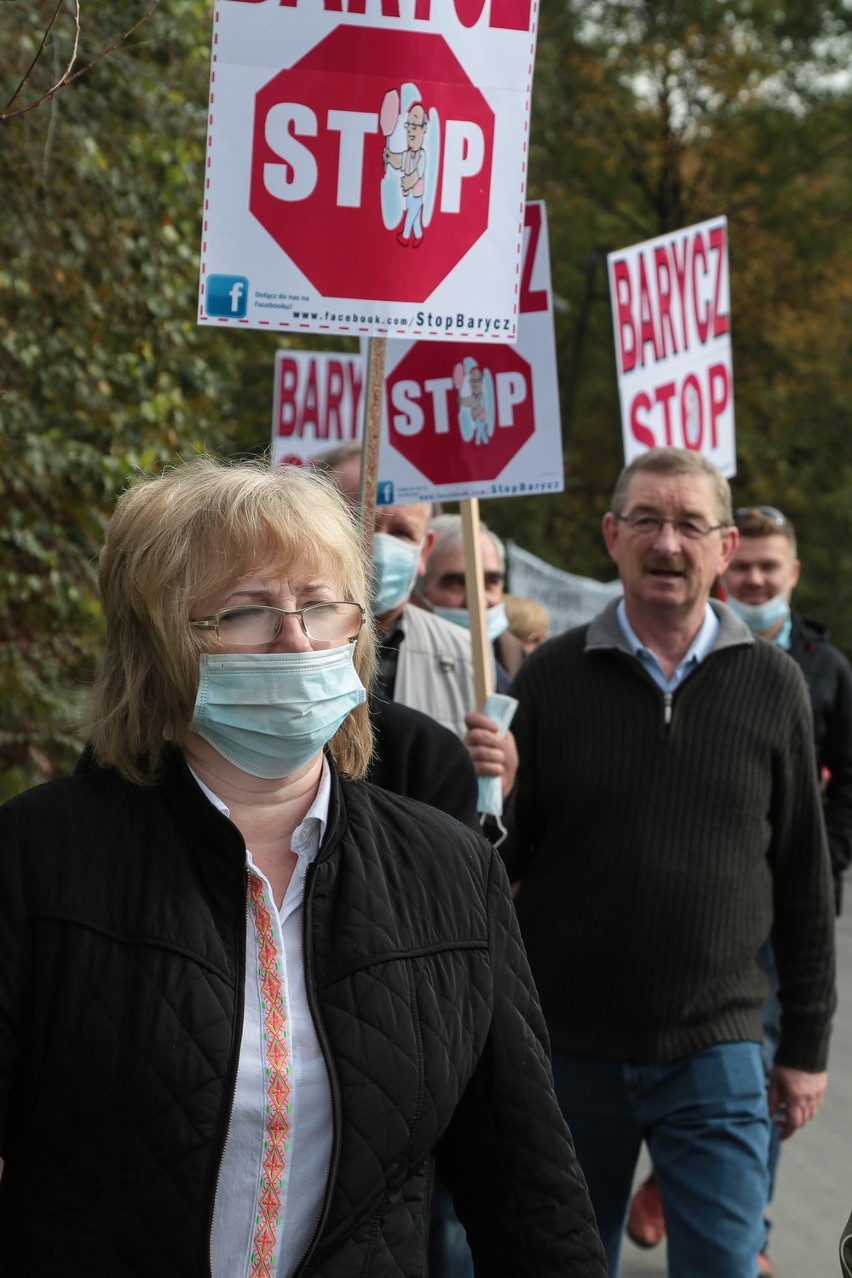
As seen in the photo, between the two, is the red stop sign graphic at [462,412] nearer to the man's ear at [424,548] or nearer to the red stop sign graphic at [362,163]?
the man's ear at [424,548]

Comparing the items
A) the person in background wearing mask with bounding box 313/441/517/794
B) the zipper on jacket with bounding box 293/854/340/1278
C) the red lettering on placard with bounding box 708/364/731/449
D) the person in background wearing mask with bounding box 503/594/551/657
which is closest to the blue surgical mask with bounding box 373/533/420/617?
the person in background wearing mask with bounding box 313/441/517/794

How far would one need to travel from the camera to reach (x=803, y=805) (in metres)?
4.35

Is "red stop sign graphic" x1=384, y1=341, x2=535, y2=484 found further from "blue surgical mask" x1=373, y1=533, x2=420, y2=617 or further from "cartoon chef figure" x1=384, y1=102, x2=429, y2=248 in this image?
"cartoon chef figure" x1=384, y1=102, x2=429, y2=248

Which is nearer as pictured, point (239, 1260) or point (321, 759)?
point (239, 1260)

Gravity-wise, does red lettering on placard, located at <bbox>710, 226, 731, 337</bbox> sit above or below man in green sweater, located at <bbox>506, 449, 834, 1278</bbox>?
above

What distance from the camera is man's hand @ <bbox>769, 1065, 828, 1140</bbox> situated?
14.5 feet

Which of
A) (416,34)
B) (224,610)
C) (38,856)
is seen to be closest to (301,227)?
(416,34)

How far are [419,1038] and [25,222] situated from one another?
5.32 metres

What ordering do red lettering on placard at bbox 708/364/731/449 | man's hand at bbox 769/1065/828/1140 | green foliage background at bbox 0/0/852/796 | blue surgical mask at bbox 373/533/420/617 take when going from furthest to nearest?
1. green foliage background at bbox 0/0/852/796
2. red lettering on placard at bbox 708/364/731/449
3. blue surgical mask at bbox 373/533/420/617
4. man's hand at bbox 769/1065/828/1140

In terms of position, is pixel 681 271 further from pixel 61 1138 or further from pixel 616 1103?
pixel 61 1138

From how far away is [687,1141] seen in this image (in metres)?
4.04

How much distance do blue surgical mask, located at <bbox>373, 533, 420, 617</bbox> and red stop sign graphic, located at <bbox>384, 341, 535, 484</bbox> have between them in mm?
218

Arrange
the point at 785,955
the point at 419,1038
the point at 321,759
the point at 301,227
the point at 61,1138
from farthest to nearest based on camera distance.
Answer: the point at 785,955 → the point at 301,227 → the point at 321,759 → the point at 419,1038 → the point at 61,1138

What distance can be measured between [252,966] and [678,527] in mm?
2378
